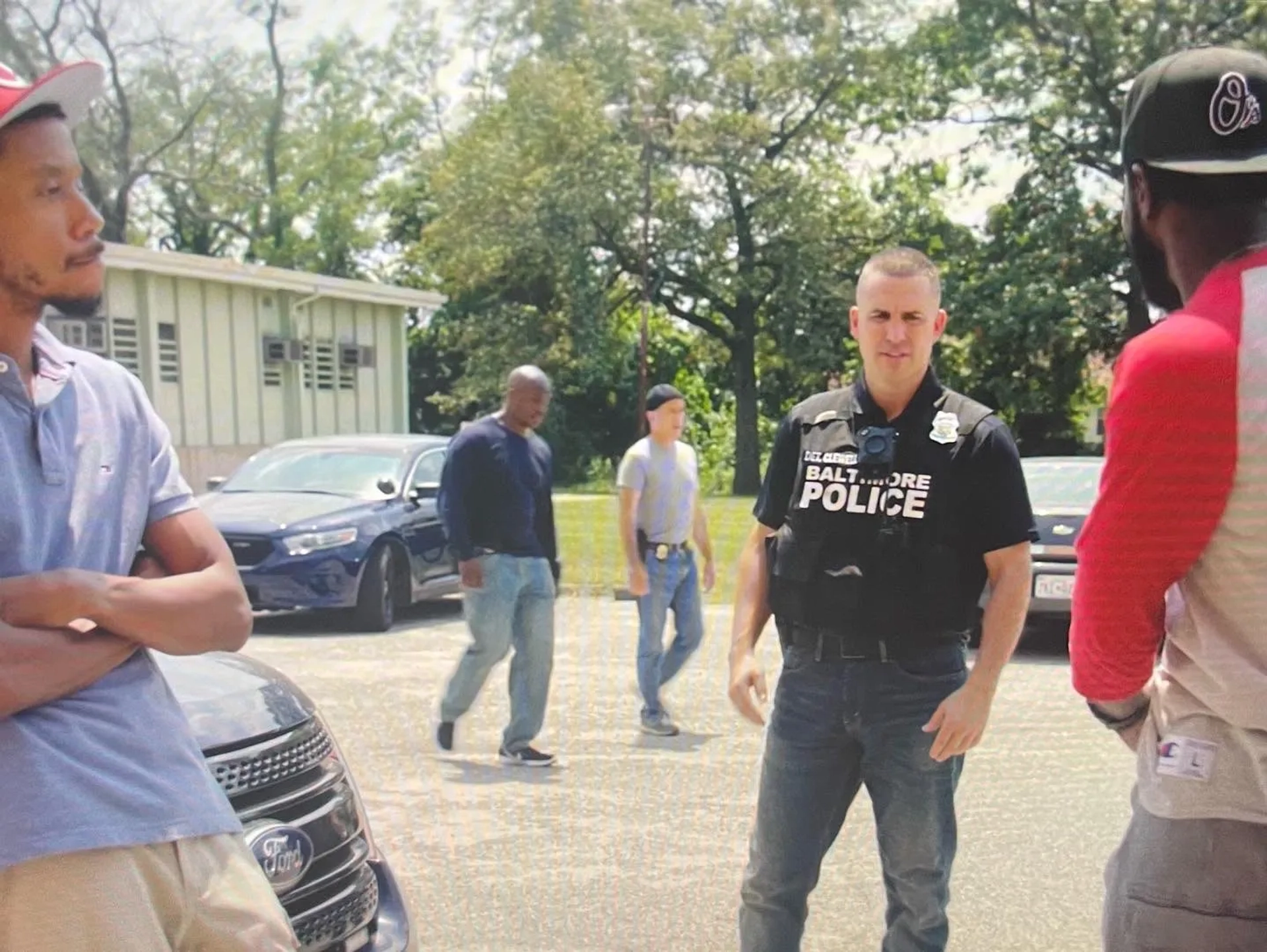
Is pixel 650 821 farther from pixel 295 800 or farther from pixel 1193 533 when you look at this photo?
pixel 1193 533

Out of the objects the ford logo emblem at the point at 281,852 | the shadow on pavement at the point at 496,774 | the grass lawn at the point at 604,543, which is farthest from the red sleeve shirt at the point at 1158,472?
the grass lawn at the point at 604,543

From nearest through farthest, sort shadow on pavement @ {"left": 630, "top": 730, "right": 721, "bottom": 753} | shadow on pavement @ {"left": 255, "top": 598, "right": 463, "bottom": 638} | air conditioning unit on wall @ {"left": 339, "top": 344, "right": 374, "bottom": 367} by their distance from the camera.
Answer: shadow on pavement @ {"left": 630, "top": 730, "right": 721, "bottom": 753} < shadow on pavement @ {"left": 255, "top": 598, "right": 463, "bottom": 638} < air conditioning unit on wall @ {"left": 339, "top": 344, "right": 374, "bottom": 367}

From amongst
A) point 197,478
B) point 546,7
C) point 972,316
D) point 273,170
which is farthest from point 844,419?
point 273,170

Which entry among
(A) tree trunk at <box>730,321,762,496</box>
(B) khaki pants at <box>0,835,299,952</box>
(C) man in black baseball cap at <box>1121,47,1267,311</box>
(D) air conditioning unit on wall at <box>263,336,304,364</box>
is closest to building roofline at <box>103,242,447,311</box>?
(D) air conditioning unit on wall at <box>263,336,304,364</box>

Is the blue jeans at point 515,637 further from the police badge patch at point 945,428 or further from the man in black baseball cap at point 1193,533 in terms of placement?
the man in black baseball cap at point 1193,533

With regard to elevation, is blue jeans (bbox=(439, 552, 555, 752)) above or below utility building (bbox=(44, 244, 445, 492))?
below

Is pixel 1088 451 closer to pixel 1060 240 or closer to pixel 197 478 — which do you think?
pixel 1060 240

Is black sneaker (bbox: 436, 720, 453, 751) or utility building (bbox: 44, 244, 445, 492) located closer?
black sneaker (bbox: 436, 720, 453, 751)

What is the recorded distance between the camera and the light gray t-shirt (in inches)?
309

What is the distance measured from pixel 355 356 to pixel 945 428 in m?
26.9

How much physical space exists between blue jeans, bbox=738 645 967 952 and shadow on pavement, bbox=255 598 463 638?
8.22 metres

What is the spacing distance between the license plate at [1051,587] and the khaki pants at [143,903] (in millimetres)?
8843

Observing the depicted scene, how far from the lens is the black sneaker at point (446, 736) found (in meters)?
7.23

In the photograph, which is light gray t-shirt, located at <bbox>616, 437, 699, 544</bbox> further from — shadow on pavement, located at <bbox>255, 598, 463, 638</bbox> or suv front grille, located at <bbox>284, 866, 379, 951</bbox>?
suv front grille, located at <bbox>284, 866, 379, 951</bbox>
